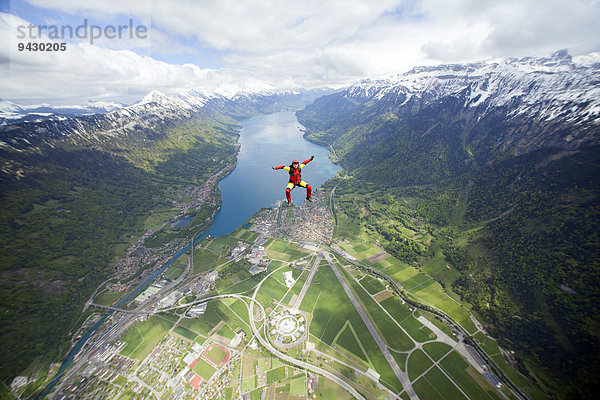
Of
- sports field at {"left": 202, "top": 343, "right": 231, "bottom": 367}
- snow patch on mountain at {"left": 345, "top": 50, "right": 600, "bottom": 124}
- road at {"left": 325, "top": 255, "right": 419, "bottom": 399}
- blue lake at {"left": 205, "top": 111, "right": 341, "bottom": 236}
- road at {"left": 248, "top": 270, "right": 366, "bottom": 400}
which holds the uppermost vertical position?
snow patch on mountain at {"left": 345, "top": 50, "right": 600, "bottom": 124}

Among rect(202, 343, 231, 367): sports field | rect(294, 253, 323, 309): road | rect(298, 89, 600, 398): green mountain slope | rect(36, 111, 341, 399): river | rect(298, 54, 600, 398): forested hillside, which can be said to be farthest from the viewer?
rect(294, 253, 323, 309): road

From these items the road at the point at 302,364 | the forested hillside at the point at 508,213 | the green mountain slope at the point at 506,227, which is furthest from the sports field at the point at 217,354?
the forested hillside at the point at 508,213

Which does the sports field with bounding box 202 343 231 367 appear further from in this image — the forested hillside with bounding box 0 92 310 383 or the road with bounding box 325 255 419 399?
the forested hillside with bounding box 0 92 310 383

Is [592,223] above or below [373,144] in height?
below

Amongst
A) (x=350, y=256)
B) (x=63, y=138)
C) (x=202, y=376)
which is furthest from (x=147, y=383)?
(x=63, y=138)

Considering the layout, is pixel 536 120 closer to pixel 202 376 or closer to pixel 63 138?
pixel 202 376

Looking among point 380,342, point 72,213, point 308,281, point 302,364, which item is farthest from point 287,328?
point 72,213

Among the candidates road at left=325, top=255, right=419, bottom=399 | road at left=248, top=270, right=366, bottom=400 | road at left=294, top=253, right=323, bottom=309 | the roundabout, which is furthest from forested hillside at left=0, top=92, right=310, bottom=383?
road at left=325, top=255, right=419, bottom=399

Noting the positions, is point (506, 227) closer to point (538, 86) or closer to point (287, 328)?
point (287, 328)

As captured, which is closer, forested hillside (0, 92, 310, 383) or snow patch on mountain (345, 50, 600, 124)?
forested hillside (0, 92, 310, 383)

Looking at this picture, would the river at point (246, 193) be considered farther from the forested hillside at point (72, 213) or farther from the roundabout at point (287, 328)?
the roundabout at point (287, 328)

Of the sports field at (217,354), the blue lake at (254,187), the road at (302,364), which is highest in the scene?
the blue lake at (254,187)
